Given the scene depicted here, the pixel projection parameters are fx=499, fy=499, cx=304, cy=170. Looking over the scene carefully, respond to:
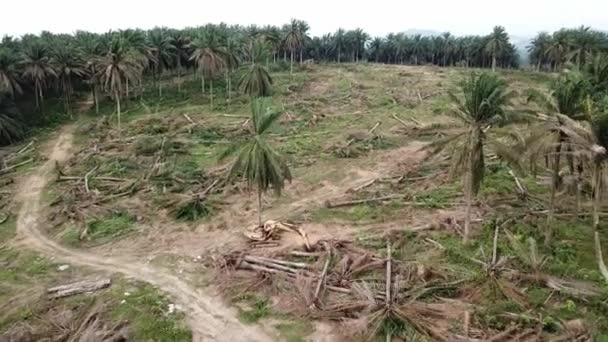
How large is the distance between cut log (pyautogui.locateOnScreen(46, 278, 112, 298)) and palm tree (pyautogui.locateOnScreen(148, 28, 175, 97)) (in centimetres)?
4327

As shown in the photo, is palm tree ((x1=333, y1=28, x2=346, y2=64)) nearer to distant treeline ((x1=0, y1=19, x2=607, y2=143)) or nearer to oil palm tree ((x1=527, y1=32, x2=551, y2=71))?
distant treeline ((x1=0, y1=19, x2=607, y2=143))

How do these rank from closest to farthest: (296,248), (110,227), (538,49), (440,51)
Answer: (296,248) < (110,227) < (538,49) < (440,51)

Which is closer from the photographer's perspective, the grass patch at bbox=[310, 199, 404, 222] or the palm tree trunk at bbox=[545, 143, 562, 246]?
the palm tree trunk at bbox=[545, 143, 562, 246]

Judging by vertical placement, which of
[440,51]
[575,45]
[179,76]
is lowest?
[179,76]

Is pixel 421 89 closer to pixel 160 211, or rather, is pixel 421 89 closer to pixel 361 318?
→ pixel 160 211

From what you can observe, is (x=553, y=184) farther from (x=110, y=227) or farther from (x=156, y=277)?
(x=110, y=227)

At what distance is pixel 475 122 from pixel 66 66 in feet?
154

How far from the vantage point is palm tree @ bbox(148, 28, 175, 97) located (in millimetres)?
61153

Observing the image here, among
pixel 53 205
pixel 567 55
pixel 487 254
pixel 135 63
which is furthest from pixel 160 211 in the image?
pixel 567 55

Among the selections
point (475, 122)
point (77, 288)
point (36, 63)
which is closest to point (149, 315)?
point (77, 288)

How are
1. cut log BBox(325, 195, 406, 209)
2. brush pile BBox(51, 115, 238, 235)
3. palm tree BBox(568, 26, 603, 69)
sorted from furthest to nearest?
1. palm tree BBox(568, 26, 603, 69)
2. brush pile BBox(51, 115, 238, 235)
3. cut log BBox(325, 195, 406, 209)

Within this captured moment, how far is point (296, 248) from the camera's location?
23.9 m

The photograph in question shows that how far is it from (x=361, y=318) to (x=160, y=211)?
16325 millimetres

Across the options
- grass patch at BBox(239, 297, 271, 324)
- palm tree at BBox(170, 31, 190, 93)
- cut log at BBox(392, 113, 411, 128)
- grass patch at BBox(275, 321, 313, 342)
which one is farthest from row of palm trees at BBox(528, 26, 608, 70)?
grass patch at BBox(275, 321, 313, 342)
